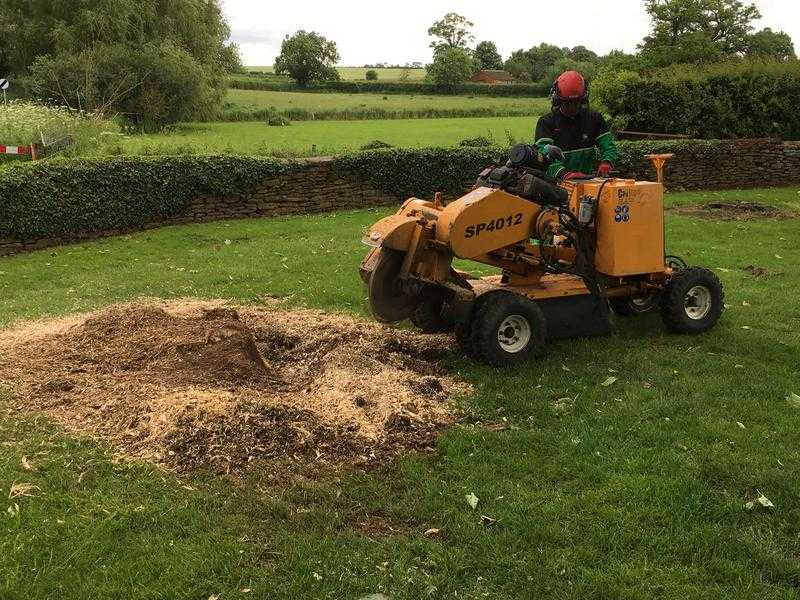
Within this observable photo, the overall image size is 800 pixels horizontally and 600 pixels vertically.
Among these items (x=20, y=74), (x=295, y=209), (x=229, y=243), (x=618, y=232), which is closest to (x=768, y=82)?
(x=295, y=209)

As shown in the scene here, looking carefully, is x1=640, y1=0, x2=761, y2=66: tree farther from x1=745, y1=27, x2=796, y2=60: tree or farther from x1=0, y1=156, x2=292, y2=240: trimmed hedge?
x1=0, y1=156, x2=292, y2=240: trimmed hedge

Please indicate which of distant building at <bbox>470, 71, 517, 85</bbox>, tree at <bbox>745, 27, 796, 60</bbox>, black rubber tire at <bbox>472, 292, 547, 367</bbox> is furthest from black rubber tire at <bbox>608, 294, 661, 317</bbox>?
distant building at <bbox>470, 71, 517, 85</bbox>

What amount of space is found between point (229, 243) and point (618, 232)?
7989 millimetres

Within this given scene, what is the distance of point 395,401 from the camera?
5148 millimetres

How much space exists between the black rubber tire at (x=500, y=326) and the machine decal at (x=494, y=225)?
0.56 metres

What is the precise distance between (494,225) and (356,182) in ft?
35.6

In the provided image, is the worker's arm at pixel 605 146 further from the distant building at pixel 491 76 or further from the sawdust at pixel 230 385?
the distant building at pixel 491 76

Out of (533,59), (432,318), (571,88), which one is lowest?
(432,318)

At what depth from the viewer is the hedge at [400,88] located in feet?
235

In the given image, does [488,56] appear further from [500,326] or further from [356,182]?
[500,326]

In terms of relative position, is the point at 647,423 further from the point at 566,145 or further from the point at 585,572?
the point at 566,145

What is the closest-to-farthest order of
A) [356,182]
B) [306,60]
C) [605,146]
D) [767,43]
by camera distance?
[605,146]
[356,182]
[767,43]
[306,60]

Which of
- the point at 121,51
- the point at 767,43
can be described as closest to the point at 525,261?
the point at 121,51

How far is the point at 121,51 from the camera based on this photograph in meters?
30.0
